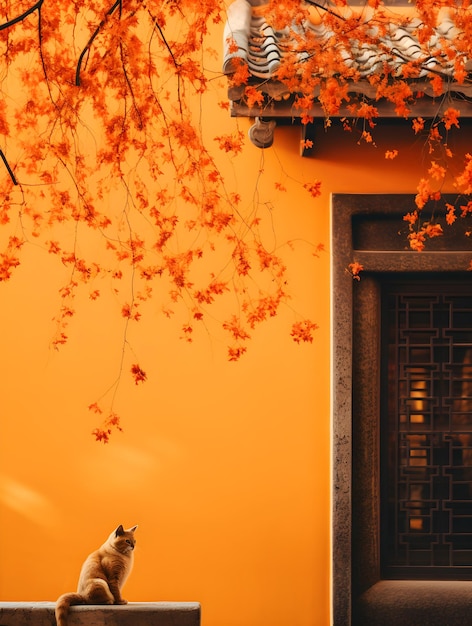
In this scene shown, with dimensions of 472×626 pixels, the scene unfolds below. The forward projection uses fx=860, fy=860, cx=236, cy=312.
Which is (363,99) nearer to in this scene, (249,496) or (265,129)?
(265,129)

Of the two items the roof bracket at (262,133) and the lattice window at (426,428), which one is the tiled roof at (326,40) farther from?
the lattice window at (426,428)

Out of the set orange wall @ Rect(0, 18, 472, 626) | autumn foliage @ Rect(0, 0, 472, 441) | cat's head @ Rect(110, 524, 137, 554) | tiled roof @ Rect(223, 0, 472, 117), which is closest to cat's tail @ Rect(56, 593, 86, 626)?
cat's head @ Rect(110, 524, 137, 554)

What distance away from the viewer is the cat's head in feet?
17.3

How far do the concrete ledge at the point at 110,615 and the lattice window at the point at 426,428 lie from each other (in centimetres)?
193

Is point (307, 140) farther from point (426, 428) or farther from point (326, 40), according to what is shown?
point (426, 428)

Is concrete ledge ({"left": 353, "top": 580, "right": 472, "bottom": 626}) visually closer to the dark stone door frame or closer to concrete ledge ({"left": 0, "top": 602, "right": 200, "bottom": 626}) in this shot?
the dark stone door frame

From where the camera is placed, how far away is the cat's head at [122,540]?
5270 millimetres

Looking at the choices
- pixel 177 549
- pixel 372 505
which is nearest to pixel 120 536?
pixel 177 549

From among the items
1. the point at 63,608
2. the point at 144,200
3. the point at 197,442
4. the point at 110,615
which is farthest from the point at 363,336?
the point at 63,608

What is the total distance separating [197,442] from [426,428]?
167 cm

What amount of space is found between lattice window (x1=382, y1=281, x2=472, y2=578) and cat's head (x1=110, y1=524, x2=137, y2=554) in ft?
6.44

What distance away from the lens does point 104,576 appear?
203 inches

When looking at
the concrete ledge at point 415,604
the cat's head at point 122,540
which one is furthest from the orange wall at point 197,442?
the cat's head at point 122,540

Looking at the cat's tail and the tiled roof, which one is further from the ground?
the tiled roof
